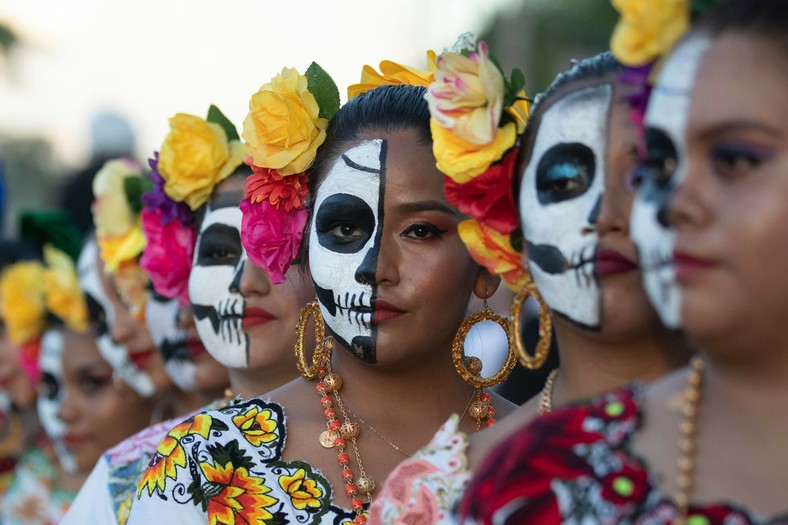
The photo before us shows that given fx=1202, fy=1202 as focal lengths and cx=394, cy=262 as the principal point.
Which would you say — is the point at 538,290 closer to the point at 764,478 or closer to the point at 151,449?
the point at 764,478

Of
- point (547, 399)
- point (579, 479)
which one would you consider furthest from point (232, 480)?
point (579, 479)

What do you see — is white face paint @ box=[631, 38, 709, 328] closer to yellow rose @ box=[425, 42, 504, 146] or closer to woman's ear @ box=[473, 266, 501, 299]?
yellow rose @ box=[425, 42, 504, 146]

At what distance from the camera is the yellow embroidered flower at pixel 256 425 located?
3.53 metres

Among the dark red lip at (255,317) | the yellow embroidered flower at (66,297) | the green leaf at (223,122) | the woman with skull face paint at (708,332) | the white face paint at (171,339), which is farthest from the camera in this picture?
the yellow embroidered flower at (66,297)

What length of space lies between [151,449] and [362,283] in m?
1.77

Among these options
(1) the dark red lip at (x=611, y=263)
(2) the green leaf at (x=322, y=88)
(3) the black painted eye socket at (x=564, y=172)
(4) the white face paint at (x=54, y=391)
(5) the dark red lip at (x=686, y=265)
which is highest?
(2) the green leaf at (x=322, y=88)

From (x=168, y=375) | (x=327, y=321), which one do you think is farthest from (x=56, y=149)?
(x=327, y=321)

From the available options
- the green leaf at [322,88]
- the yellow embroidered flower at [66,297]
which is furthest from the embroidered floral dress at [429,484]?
the yellow embroidered flower at [66,297]

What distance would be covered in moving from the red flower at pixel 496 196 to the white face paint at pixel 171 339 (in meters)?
2.34

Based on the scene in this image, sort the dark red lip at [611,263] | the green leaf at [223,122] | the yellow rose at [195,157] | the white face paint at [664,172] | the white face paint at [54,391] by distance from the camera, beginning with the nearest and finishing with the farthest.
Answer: the white face paint at [664,172] < the dark red lip at [611,263] < the yellow rose at [195,157] < the green leaf at [223,122] < the white face paint at [54,391]

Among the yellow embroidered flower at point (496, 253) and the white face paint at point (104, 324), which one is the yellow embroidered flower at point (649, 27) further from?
the white face paint at point (104, 324)

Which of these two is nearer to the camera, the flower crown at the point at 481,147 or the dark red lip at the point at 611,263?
the dark red lip at the point at 611,263

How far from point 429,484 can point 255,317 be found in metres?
1.68

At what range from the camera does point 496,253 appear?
3043 millimetres
